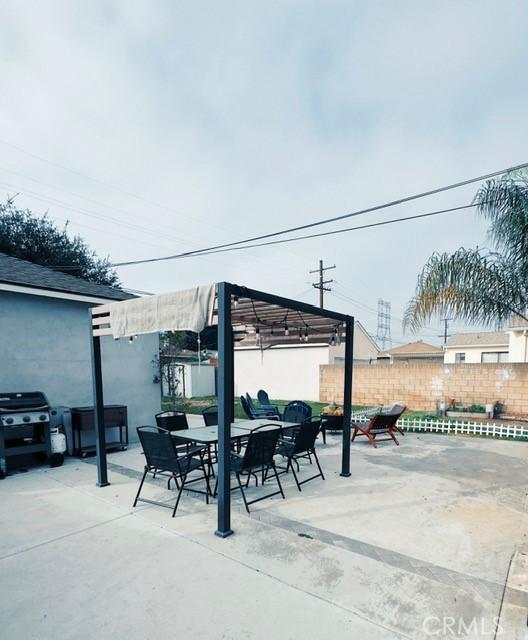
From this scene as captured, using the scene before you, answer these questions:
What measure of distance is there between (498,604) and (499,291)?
22.4 feet

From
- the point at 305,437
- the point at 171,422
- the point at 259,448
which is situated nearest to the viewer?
the point at 259,448

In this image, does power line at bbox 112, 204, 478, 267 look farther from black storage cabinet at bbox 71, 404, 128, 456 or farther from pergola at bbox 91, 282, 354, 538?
black storage cabinet at bbox 71, 404, 128, 456

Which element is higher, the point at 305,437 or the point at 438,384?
the point at 305,437

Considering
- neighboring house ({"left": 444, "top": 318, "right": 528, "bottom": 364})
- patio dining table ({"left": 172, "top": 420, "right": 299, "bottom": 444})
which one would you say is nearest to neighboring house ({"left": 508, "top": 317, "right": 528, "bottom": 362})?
neighboring house ({"left": 444, "top": 318, "right": 528, "bottom": 364})

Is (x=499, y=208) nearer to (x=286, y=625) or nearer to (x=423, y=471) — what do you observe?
(x=423, y=471)

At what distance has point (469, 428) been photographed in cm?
916

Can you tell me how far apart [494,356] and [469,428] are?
16.2 metres

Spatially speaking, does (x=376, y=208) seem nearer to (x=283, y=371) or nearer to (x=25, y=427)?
(x=25, y=427)

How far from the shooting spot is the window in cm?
2183

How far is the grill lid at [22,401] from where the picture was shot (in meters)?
5.71

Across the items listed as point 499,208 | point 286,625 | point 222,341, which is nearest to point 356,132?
point 499,208

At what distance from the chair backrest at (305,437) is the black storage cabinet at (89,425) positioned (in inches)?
156

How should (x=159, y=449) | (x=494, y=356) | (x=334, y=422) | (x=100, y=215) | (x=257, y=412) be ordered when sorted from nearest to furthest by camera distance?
Answer: 1. (x=159, y=449)
2. (x=334, y=422)
3. (x=257, y=412)
4. (x=100, y=215)
5. (x=494, y=356)

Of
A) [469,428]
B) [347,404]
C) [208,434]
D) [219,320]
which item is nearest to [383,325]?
[469,428]
